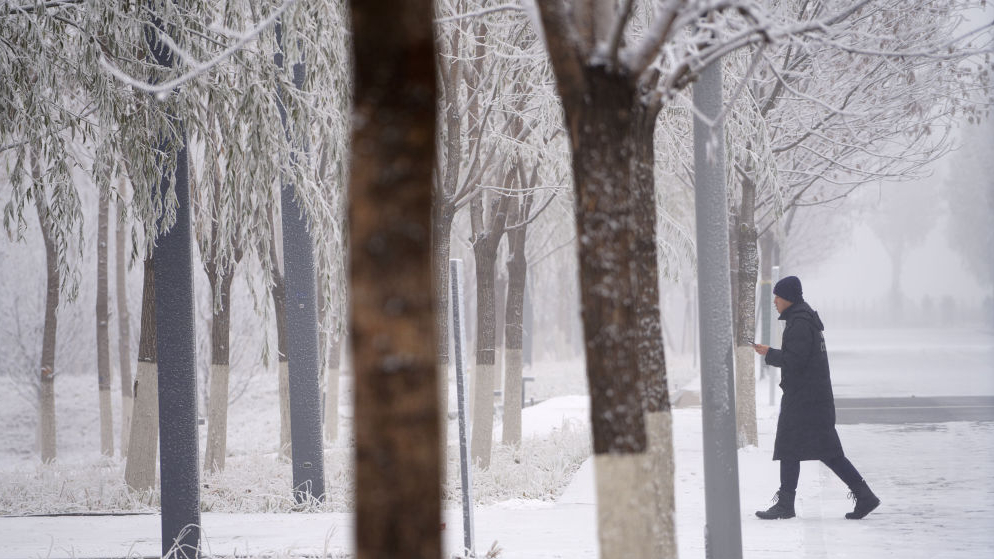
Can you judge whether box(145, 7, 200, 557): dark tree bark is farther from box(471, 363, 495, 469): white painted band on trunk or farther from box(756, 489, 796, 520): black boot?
box(471, 363, 495, 469): white painted band on trunk

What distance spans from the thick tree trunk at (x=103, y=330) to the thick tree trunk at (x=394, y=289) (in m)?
13.8

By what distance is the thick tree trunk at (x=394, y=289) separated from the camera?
2.48 metres

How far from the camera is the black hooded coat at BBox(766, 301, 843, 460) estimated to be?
770 centimetres

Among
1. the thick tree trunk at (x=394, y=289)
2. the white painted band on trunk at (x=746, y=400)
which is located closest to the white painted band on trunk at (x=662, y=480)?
the thick tree trunk at (x=394, y=289)

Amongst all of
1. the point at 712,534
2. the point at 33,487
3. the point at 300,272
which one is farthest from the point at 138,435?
the point at 712,534

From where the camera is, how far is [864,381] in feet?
75.7

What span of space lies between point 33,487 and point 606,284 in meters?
10.1

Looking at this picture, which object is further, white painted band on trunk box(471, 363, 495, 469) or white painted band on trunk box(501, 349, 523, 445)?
white painted band on trunk box(501, 349, 523, 445)

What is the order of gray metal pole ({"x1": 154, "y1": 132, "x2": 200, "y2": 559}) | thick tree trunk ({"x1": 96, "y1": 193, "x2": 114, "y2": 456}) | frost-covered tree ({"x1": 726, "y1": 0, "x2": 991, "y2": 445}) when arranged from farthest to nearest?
thick tree trunk ({"x1": 96, "y1": 193, "x2": 114, "y2": 456}) < frost-covered tree ({"x1": 726, "y1": 0, "x2": 991, "y2": 445}) < gray metal pole ({"x1": 154, "y1": 132, "x2": 200, "y2": 559})

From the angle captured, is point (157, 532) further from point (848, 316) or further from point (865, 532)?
point (848, 316)

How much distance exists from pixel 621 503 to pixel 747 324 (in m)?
9.50

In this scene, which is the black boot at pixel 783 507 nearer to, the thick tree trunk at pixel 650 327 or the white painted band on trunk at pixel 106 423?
the thick tree trunk at pixel 650 327

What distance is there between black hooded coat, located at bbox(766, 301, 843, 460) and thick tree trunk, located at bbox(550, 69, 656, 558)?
14.9ft

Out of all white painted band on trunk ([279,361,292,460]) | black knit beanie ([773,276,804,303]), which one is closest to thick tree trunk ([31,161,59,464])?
white painted band on trunk ([279,361,292,460])
